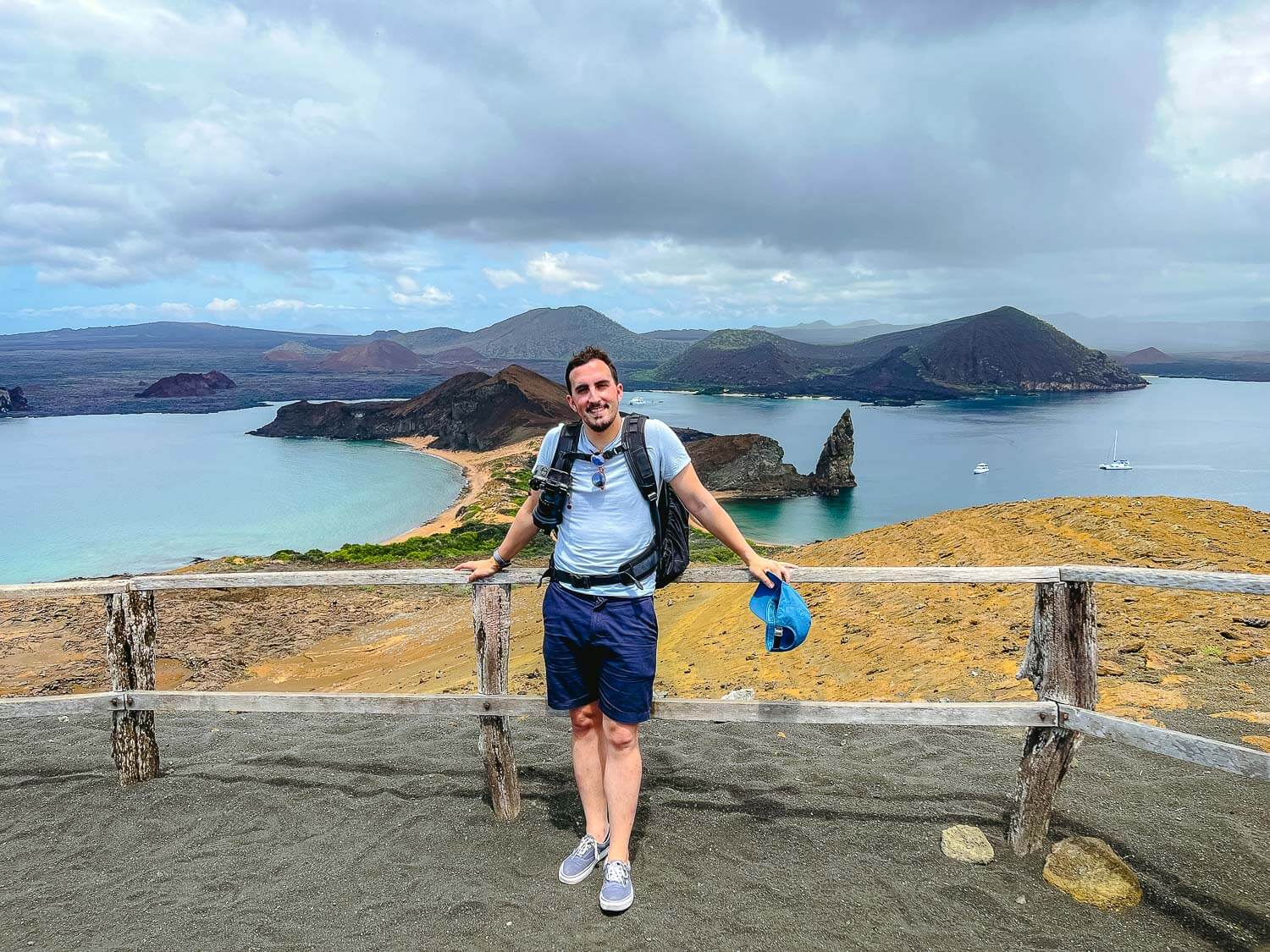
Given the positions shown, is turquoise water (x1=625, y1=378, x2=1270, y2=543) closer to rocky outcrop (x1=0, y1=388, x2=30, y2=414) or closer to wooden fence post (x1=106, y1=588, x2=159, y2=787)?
wooden fence post (x1=106, y1=588, x2=159, y2=787)

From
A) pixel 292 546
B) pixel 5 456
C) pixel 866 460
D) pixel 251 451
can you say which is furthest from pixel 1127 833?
pixel 5 456

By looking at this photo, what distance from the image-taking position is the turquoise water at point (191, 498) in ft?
207

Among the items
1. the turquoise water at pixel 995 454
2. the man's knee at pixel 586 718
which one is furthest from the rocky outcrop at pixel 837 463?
the man's knee at pixel 586 718

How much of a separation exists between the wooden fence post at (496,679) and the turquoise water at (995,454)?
5460 centimetres

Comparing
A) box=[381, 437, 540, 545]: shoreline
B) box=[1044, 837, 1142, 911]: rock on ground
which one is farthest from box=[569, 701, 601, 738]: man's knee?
box=[381, 437, 540, 545]: shoreline

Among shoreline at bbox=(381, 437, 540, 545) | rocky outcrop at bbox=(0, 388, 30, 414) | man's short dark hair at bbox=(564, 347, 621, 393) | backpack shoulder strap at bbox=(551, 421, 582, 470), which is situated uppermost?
man's short dark hair at bbox=(564, 347, 621, 393)

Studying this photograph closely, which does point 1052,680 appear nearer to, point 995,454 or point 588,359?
point 588,359

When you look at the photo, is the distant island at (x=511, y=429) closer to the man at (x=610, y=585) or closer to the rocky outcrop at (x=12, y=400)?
the man at (x=610, y=585)

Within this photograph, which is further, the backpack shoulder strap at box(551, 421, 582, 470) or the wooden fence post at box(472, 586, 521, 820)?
the wooden fence post at box(472, 586, 521, 820)

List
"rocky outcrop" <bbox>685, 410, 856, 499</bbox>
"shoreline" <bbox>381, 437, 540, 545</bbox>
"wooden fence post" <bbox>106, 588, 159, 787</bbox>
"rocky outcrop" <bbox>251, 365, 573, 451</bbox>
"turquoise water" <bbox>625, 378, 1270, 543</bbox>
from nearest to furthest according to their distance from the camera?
"wooden fence post" <bbox>106, 588, 159, 787</bbox> < "shoreline" <bbox>381, 437, 540, 545</bbox> < "turquoise water" <bbox>625, 378, 1270, 543</bbox> < "rocky outcrop" <bbox>685, 410, 856, 499</bbox> < "rocky outcrop" <bbox>251, 365, 573, 451</bbox>

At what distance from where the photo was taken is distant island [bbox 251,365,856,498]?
83.1 metres

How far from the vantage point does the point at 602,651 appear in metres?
3.41

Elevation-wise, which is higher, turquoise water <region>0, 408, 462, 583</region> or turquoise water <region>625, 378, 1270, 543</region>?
turquoise water <region>625, 378, 1270, 543</region>

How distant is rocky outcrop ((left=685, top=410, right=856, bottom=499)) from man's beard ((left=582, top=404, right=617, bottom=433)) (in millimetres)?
77256
